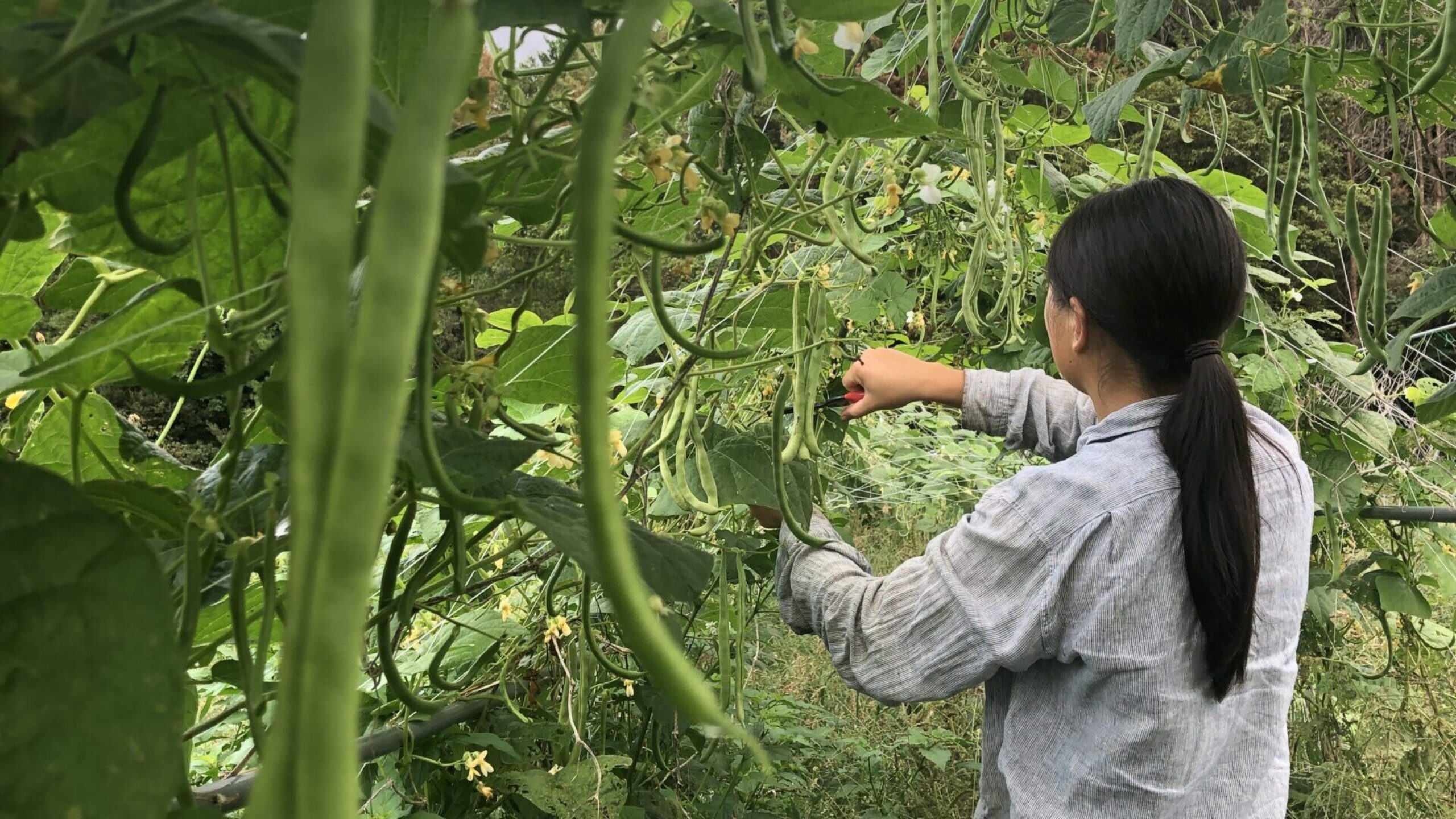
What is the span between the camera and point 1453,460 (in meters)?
1.97

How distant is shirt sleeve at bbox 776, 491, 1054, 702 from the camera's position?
107 centimetres

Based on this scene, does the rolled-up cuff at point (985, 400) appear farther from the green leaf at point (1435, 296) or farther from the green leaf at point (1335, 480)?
the green leaf at point (1435, 296)

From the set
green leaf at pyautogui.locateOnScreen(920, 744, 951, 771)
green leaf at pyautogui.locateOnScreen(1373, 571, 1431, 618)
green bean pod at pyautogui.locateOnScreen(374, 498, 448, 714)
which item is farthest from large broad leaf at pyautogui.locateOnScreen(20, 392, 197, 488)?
green leaf at pyautogui.locateOnScreen(1373, 571, 1431, 618)

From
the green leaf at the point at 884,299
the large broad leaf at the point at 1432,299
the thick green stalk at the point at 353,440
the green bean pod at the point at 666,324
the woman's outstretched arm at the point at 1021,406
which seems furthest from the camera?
the green leaf at the point at 884,299

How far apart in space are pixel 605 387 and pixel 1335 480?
5.90 feet

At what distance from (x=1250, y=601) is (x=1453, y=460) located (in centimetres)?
131

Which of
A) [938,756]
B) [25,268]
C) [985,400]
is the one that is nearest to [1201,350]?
[985,400]

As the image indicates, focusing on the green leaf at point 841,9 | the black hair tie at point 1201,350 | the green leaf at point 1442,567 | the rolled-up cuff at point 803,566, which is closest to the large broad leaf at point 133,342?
the green leaf at point 841,9

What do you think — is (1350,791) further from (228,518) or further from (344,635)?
(344,635)

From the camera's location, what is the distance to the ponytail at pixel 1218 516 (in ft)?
3.31

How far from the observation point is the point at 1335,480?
1.66 metres

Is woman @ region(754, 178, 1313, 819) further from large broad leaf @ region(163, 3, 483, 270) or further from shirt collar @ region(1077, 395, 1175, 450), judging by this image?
large broad leaf @ region(163, 3, 483, 270)

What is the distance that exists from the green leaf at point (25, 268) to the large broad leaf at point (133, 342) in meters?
0.10

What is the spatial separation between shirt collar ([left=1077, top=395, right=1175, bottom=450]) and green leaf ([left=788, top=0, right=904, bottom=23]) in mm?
682
